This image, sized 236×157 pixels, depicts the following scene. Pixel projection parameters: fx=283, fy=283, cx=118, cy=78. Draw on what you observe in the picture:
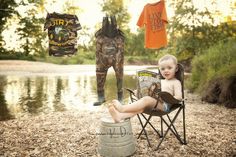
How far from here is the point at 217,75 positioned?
7156 millimetres

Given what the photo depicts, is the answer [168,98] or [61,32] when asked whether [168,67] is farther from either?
[61,32]

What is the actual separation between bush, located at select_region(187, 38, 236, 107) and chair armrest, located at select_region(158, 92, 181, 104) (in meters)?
3.41

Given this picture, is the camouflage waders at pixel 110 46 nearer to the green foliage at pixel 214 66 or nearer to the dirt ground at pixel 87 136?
the dirt ground at pixel 87 136

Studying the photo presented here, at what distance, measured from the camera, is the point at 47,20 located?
5.24 m

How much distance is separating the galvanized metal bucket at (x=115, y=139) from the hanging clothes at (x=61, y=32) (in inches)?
89.5

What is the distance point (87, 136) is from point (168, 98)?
59.7 inches

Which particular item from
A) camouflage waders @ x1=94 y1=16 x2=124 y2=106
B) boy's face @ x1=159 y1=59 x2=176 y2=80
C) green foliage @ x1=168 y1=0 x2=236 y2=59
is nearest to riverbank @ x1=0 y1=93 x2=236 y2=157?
boy's face @ x1=159 y1=59 x2=176 y2=80

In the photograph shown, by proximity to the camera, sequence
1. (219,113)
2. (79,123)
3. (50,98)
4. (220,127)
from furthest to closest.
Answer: (50,98), (219,113), (79,123), (220,127)

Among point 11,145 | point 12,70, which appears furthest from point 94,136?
point 12,70

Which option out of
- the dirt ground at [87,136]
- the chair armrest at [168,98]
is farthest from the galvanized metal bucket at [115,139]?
the chair armrest at [168,98]

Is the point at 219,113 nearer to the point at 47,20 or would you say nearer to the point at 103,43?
the point at 103,43

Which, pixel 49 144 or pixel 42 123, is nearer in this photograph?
pixel 49 144

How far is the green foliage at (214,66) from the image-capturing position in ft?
23.4

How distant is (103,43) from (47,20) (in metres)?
1.49
